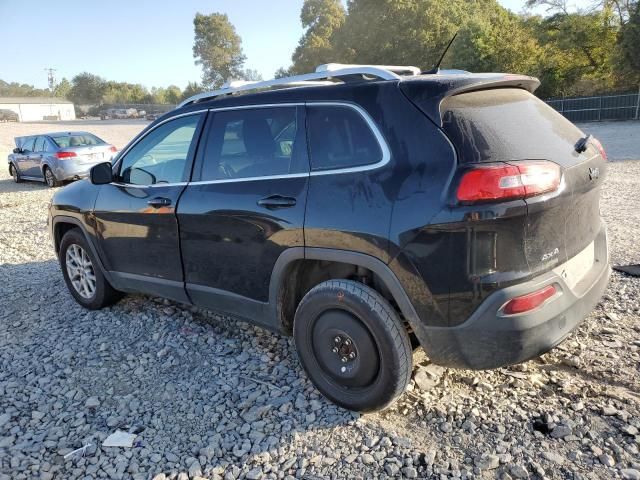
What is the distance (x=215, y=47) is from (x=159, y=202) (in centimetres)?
8572

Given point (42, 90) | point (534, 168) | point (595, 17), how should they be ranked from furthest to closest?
point (42, 90) < point (595, 17) < point (534, 168)

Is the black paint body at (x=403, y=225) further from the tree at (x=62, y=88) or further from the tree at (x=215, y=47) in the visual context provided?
the tree at (x=62, y=88)

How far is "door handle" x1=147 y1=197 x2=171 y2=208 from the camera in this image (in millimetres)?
3818

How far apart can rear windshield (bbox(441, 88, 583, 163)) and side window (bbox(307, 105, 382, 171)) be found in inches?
17.1

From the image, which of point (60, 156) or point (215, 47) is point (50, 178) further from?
point (215, 47)

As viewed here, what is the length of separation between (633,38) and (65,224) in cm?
3260

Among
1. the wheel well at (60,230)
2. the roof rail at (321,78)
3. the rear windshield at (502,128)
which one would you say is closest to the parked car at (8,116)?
the wheel well at (60,230)

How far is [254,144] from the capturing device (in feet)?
11.3

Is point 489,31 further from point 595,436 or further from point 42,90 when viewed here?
point 42,90

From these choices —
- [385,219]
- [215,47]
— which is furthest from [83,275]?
[215,47]

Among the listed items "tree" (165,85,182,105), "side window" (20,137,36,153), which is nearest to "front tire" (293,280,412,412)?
"side window" (20,137,36,153)

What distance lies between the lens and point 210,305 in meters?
3.78

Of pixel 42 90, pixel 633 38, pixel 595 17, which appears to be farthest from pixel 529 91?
pixel 42 90

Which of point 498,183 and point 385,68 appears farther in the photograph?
point 385,68
